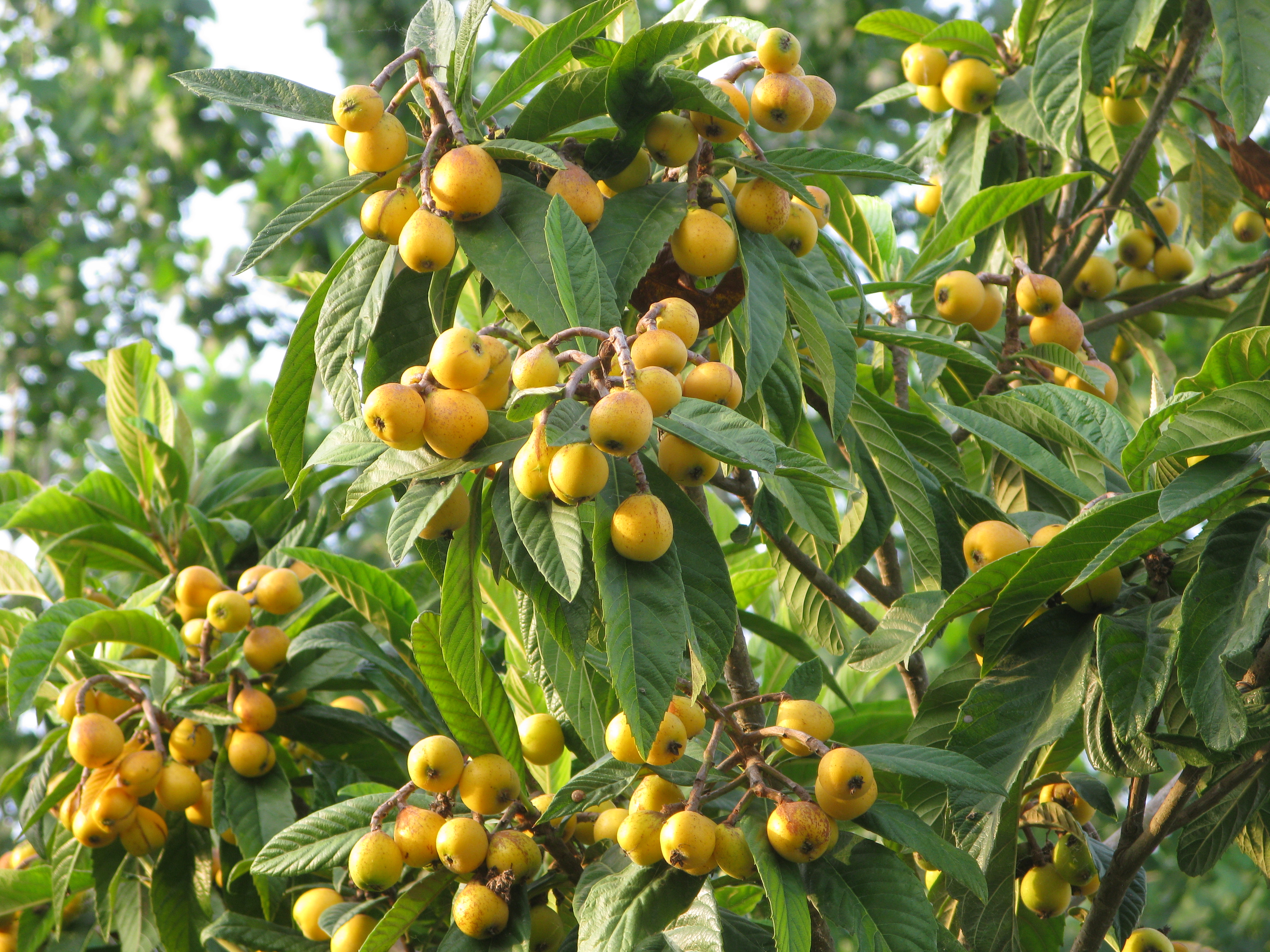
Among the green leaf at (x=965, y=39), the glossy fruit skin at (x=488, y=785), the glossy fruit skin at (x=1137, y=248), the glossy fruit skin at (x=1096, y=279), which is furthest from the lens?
the glossy fruit skin at (x=1137, y=248)

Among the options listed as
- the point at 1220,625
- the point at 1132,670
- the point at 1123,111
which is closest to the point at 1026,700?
the point at 1132,670

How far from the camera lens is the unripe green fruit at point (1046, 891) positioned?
162cm

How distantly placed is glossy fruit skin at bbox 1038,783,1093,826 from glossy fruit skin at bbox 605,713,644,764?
2.46 feet

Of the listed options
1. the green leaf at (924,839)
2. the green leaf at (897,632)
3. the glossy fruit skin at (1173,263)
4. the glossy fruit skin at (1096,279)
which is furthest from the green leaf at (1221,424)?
the glossy fruit skin at (1173,263)

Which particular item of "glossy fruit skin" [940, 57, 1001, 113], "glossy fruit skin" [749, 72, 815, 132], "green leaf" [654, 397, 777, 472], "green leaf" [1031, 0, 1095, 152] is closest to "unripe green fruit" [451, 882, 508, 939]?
"green leaf" [654, 397, 777, 472]

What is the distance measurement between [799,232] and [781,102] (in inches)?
6.1

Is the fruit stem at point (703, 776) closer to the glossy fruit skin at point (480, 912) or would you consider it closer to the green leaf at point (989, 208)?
the glossy fruit skin at point (480, 912)

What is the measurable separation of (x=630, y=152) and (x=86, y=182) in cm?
731

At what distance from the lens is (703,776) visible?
1.25 metres

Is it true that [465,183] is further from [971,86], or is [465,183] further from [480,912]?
[971,86]

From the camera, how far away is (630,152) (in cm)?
130

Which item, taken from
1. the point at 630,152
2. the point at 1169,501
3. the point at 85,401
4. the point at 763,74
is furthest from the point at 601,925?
the point at 85,401

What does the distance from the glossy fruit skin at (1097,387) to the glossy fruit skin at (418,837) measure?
3.99 feet

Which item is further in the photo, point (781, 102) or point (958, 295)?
point (958, 295)
